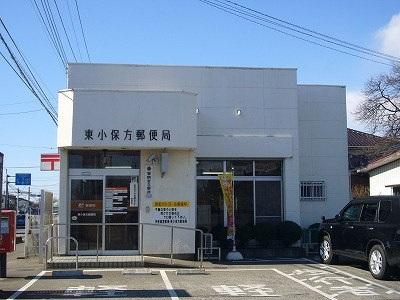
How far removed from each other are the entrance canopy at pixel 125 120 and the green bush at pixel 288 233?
389 cm

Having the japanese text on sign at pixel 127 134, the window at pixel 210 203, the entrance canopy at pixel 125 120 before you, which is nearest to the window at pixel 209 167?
the window at pixel 210 203

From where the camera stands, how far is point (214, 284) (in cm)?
1237

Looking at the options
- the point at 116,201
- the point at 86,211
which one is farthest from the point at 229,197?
the point at 86,211

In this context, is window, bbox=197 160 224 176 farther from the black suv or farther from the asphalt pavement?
the black suv

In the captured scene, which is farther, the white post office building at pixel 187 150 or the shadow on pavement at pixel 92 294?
the white post office building at pixel 187 150

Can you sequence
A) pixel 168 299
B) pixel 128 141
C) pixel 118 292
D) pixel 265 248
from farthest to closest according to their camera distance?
pixel 265 248
pixel 128 141
pixel 118 292
pixel 168 299

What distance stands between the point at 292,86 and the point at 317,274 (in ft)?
23.7

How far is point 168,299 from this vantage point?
416 inches

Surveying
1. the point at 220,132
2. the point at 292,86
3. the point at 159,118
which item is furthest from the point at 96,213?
the point at 292,86

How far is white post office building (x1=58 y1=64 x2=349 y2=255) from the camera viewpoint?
16500 millimetres

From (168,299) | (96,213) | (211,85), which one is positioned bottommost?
(168,299)

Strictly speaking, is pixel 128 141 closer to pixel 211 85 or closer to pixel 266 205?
pixel 211 85

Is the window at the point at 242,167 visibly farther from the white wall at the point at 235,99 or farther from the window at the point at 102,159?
the window at the point at 102,159

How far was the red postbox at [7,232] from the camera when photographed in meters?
13.7
